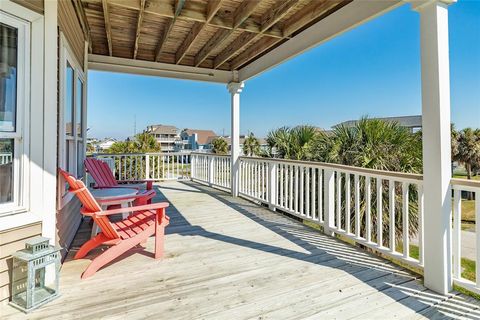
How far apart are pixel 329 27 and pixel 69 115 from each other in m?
3.61

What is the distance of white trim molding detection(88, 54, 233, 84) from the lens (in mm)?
5332

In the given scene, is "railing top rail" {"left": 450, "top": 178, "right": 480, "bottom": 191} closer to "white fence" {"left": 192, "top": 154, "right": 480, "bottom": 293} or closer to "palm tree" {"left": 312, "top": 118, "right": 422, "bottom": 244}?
"white fence" {"left": 192, "top": 154, "right": 480, "bottom": 293}

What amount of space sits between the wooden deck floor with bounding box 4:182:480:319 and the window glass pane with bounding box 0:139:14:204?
816 millimetres

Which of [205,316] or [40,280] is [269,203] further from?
[40,280]

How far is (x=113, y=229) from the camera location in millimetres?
2477

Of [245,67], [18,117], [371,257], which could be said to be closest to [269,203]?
[371,257]

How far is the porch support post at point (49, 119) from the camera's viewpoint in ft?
6.93

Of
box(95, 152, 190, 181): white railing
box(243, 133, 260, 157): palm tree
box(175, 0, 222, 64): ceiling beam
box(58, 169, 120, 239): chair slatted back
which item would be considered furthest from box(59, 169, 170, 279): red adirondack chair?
box(95, 152, 190, 181): white railing

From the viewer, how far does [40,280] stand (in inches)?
83.4

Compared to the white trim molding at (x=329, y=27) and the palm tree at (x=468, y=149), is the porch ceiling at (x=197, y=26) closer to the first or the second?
the white trim molding at (x=329, y=27)

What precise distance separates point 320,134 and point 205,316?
6564 mm

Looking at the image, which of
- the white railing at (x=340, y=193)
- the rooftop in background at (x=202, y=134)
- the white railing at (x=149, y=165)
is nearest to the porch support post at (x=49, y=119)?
the white railing at (x=340, y=193)

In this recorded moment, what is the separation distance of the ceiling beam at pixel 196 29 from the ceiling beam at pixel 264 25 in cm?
78

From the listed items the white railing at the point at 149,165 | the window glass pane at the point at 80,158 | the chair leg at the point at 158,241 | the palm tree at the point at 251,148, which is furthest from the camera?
the palm tree at the point at 251,148
